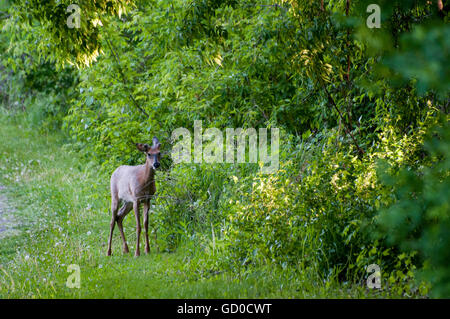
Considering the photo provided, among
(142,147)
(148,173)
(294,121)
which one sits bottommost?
(148,173)

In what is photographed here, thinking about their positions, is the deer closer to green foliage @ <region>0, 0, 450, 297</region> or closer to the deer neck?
the deer neck

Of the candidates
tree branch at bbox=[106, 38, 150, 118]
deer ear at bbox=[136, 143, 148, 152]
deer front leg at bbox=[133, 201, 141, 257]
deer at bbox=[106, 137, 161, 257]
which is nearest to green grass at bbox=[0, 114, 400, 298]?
deer front leg at bbox=[133, 201, 141, 257]

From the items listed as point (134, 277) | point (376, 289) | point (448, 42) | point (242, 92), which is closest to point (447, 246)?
point (448, 42)

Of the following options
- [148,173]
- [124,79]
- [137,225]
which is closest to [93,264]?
[137,225]

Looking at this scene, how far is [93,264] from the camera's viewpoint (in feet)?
25.0

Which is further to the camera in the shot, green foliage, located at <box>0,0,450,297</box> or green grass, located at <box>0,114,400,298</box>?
green grass, located at <box>0,114,400,298</box>

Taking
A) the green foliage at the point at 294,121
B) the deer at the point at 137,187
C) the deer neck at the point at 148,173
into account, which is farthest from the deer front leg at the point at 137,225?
the green foliage at the point at 294,121

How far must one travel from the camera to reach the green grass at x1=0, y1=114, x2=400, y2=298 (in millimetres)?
5641

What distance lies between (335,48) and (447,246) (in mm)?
5187

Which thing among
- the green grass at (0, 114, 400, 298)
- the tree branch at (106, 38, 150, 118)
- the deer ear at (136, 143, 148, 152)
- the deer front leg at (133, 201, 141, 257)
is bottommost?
the green grass at (0, 114, 400, 298)

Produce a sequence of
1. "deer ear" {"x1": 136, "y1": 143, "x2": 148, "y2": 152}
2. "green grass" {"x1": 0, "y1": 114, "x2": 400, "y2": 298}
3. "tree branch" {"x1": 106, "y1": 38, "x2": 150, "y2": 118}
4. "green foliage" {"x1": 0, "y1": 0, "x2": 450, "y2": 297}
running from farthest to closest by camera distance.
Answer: "tree branch" {"x1": 106, "y1": 38, "x2": 150, "y2": 118}, "deer ear" {"x1": 136, "y1": 143, "x2": 148, "y2": 152}, "green grass" {"x1": 0, "y1": 114, "x2": 400, "y2": 298}, "green foliage" {"x1": 0, "y1": 0, "x2": 450, "y2": 297}

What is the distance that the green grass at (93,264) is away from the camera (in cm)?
564

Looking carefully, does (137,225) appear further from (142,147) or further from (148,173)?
(142,147)

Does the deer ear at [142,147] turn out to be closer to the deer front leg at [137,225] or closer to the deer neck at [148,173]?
the deer neck at [148,173]
